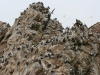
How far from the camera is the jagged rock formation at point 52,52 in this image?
88.4 feet

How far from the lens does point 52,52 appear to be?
2898 cm

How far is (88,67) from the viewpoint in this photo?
2770 cm

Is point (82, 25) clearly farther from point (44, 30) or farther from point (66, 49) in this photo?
point (44, 30)

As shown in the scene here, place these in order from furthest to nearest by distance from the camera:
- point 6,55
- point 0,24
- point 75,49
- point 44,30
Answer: point 0,24
point 44,30
point 6,55
point 75,49

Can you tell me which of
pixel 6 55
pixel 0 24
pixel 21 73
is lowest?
pixel 21 73

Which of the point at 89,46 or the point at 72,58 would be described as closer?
the point at 72,58

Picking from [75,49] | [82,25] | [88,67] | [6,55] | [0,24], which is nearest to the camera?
[88,67]

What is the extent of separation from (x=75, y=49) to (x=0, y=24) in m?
32.1

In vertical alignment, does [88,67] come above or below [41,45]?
below

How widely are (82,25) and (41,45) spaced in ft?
25.2

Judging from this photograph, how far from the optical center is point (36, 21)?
44500 millimetres

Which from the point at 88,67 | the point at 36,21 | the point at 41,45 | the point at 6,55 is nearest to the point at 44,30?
the point at 36,21

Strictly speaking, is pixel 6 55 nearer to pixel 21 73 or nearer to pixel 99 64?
pixel 21 73

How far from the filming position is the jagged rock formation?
26938mm
